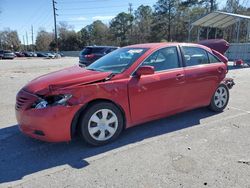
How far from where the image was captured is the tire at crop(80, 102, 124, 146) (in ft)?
12.3

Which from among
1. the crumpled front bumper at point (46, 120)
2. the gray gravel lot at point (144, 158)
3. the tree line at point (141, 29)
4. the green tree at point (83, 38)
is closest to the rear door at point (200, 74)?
the gray gravel lot at point (144, 158)

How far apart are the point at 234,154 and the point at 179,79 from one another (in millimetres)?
1648

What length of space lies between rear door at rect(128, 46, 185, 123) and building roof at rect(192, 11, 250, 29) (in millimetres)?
18914

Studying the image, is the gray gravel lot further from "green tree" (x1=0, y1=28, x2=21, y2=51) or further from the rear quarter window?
"green tree" (x1=0, y1=28, x2=21, y2=51)

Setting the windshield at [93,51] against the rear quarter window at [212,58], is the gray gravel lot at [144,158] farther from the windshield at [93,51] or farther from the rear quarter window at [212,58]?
the windshield at [93,51]

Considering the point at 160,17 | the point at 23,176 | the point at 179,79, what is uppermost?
the point at 160,17

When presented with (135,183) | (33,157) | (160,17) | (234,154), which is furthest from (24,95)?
(160,17)

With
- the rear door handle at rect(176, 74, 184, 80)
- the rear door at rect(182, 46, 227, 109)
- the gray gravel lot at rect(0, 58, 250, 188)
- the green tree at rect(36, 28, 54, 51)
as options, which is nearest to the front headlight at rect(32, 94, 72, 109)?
the gray gravel lot at rect(0, 58, 250, 188)

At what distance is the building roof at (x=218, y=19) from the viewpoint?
21.5 meters

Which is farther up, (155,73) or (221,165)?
(155,73)

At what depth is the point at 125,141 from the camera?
4.13 metres

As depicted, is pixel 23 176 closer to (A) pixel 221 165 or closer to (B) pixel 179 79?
(A) pixel 221 165

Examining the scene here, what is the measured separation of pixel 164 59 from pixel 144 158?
2.00m

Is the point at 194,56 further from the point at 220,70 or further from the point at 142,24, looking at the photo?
the point at 142,24
